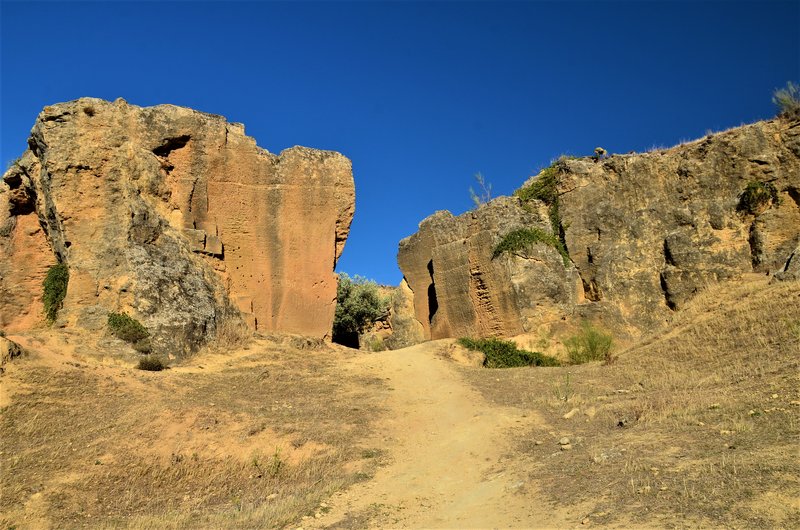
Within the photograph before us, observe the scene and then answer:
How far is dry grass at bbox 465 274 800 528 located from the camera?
4527mm

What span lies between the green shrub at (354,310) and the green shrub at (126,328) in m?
15.2

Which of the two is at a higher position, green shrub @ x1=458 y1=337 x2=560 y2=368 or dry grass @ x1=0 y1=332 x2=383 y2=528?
green shrub @ x1=458 y1=337 x2=560 y2=368

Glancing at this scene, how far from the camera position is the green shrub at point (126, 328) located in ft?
38.4

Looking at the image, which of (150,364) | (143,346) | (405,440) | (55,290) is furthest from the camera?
(55,290)

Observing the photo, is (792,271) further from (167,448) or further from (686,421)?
(167,448)

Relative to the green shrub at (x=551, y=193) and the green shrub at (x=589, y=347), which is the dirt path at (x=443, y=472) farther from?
the green shrub at (x=551, y=193)

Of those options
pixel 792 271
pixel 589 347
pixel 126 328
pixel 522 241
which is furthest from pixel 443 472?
pixel 522 241

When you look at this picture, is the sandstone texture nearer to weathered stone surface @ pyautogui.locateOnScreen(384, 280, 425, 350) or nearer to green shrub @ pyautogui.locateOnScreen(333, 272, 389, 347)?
weathered stone surface @ pyautogui.locateOnScreen(384, 280, 425, 350)

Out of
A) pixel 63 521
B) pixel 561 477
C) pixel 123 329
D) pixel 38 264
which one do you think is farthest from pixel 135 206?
pixel 561 477

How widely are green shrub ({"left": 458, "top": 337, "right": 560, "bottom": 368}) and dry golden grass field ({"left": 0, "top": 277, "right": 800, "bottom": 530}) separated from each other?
3517 millimetres

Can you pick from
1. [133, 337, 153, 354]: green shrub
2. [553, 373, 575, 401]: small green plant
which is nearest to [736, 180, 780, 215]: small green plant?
[553, 373, 575, 401]: small green plant

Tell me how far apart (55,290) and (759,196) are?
20980mm

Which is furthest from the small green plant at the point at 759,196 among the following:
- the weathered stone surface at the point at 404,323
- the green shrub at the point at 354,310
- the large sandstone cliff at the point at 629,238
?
the green shrub at the point at 354,310

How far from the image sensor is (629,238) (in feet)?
67.5
